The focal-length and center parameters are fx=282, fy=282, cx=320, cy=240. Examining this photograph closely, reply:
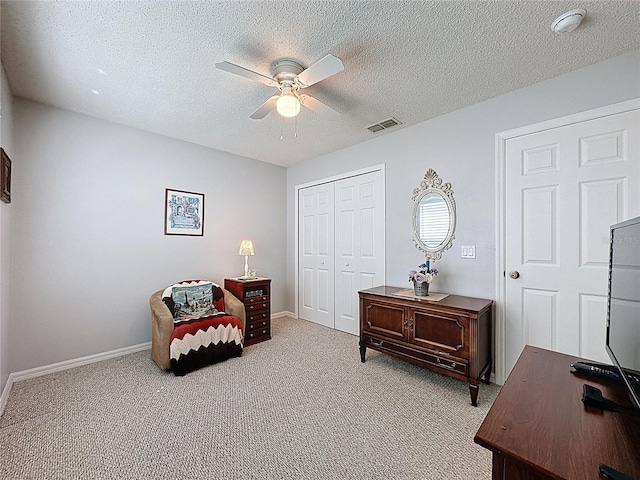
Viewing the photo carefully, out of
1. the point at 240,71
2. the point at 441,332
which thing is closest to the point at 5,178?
the point at 240,71

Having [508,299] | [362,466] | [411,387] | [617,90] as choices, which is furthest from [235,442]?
[617,90]

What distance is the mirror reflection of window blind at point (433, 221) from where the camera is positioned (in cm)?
296

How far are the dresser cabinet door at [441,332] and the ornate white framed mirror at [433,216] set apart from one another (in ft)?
2.55

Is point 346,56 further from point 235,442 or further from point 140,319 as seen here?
point 140,319

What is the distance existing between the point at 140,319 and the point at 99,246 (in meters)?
0.95

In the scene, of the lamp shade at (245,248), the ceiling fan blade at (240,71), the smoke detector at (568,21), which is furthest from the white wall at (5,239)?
the smoke detector at (568,21)

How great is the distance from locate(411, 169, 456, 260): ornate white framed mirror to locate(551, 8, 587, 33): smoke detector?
1.40 metres

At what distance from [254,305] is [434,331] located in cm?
221

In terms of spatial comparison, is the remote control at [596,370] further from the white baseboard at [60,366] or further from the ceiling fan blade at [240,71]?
the white baseboard at [60,366]

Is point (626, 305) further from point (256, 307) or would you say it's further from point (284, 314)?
point (284, 314)

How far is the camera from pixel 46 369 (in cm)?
272

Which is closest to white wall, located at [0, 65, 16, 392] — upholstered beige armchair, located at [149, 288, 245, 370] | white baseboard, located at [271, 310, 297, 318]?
upholstered beige armchair, located at [149, 288, 245, 370]

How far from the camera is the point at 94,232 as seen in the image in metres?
Result: 3.01

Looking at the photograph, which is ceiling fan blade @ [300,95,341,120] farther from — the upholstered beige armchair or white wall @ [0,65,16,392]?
the upholstered beige armchair
